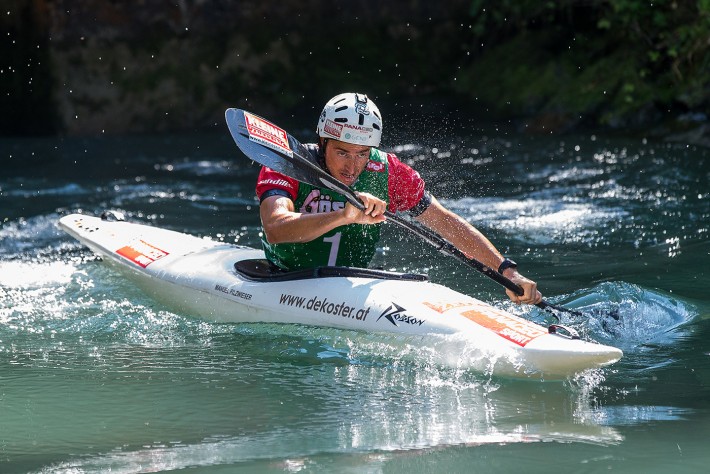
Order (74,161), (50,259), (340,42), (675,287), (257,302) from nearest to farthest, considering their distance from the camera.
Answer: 1. (257,302)
2. (675,287)
3. (50,259)
4. (74,161)
5. (340,42)

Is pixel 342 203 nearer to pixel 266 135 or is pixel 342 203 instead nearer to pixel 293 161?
pixel 293 161

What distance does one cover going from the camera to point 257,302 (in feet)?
16.0

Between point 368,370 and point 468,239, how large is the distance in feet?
3.43

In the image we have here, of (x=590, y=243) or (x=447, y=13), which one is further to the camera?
(x=447, y=13)

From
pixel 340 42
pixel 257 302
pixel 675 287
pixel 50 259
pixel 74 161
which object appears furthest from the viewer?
pixel 340 42

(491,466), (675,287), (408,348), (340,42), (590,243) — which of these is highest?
(340,42)

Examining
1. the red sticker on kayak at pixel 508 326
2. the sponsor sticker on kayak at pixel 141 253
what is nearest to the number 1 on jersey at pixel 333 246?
the red sticker on kayak at pixel 508 326

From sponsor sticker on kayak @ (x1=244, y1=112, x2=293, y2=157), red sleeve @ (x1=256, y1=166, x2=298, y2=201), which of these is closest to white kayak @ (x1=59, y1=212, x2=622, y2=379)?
red sleeve @ (x1=256, y1=166, x2=298, y2=201)

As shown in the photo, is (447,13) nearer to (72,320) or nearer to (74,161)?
(74,161)

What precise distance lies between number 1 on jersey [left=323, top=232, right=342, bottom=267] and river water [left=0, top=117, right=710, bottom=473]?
0.44m

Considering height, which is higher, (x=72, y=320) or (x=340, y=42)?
(x=340, y=42)

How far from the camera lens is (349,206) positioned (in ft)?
13.8

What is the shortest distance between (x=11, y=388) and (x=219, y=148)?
7.74 metres

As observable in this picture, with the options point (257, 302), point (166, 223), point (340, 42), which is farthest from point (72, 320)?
point (340, 42)
